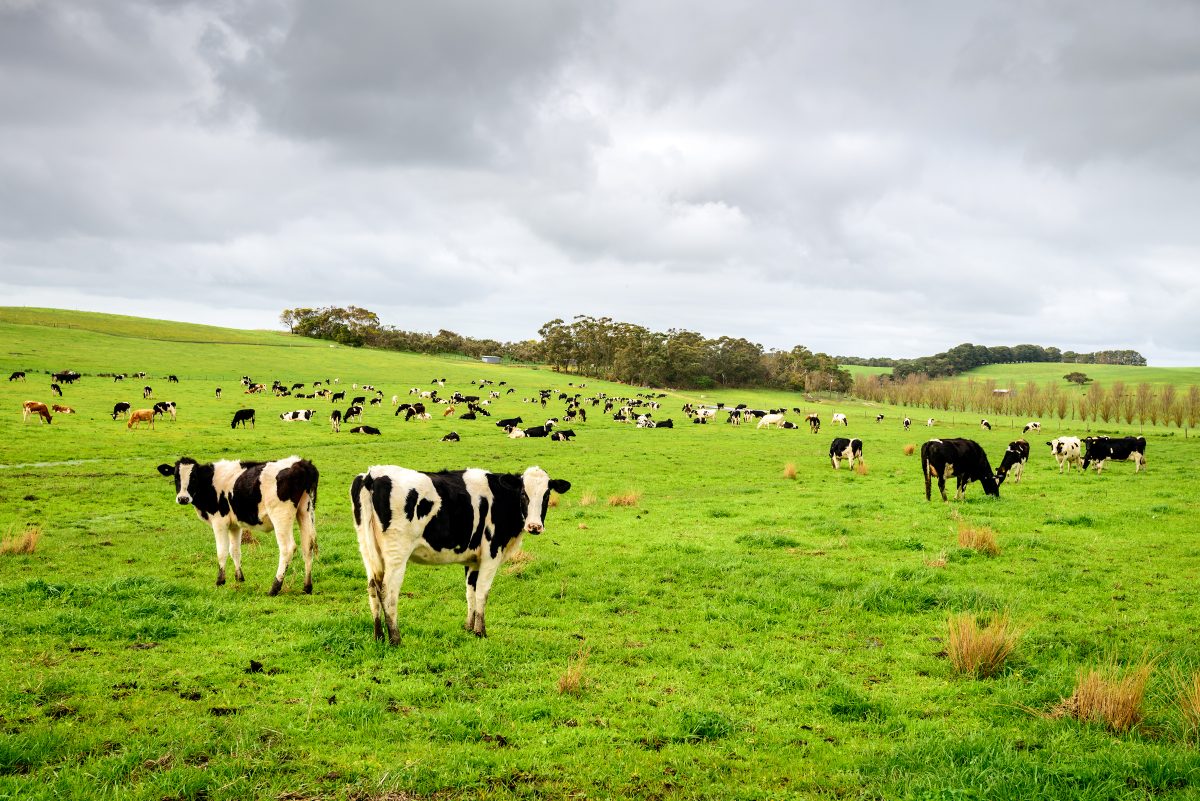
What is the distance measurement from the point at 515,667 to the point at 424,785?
2.57 m

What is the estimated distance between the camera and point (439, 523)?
8.73 meters

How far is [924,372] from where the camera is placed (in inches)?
6934

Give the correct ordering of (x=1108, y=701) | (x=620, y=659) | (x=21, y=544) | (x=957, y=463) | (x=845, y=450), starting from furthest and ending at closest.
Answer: (x=845, y=450) → (x=957, y=463) → (x=21, y=544) → (x=620, y=659) → (x=1108, y=701)

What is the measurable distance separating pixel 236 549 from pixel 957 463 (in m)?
20.8

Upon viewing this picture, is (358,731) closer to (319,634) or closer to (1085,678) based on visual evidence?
(319,634)

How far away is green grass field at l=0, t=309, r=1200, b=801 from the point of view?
17.6 ft

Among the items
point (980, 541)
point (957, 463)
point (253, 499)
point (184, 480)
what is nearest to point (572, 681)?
point (253, 499)

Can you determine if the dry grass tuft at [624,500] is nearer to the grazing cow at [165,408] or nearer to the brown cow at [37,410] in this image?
the grazing cow at [165,408]

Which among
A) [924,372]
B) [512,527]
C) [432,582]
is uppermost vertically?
[924,372]

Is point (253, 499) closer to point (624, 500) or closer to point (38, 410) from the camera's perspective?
point (624, 500)

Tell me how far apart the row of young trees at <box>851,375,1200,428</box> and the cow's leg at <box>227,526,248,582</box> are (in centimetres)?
8565

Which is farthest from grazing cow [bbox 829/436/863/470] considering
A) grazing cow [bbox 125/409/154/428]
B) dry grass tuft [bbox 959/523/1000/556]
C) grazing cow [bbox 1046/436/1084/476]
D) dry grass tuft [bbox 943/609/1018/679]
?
grazing cow [bbox 125/409/154/428]

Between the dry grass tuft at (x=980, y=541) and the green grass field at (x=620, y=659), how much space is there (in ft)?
0.78

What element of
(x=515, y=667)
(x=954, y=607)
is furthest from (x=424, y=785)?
(x=954, y=607)
